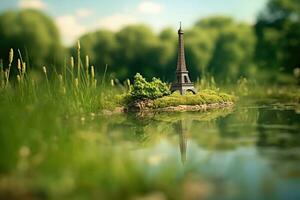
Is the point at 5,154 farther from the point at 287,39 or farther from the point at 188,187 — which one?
the point at 287,39

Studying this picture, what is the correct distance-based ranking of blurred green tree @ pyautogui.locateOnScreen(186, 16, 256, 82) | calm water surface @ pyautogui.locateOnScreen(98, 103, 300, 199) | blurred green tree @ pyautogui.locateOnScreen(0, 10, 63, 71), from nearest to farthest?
calm water surface @ pyautogui.locateOnScreen(98, 103, 300, 199) → blurred green tree @ pyautogui.locateOnScreen(0, 10, 63, 71) → blurred green tree @ pyautogui.locateOnScreen(186, 16, 256, 82)

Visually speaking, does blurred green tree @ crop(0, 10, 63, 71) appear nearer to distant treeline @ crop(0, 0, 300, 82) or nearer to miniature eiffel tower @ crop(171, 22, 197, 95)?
distant treeline @ crop(0, 0, 300, 82)

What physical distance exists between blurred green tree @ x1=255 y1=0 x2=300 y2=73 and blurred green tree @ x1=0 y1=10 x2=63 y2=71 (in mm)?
7738

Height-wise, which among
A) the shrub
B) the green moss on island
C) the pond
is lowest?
the pond

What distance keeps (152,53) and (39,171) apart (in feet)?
56.0

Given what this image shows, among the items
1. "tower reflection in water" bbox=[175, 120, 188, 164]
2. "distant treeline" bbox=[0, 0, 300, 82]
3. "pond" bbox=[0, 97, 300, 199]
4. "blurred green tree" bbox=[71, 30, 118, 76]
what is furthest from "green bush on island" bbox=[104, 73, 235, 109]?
"blurred green tree" bbox=[71, 30, 118, 76]

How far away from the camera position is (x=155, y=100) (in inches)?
446

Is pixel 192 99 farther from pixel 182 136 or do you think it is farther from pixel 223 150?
pixel 223 150

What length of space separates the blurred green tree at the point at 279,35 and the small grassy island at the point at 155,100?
519 cm

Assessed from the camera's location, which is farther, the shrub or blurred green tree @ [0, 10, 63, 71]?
blurred green tree @ [0, 10, 63, 71]

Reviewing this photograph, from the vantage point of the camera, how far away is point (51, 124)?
415 cm

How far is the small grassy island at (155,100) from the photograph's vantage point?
10.9 m

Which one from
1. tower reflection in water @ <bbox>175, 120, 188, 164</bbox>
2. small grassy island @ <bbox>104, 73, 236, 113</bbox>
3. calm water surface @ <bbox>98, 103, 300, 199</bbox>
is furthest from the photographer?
small grassy island @ <bbox>104, 73, 236, 113</bbox>

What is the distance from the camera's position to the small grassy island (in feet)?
35.7
